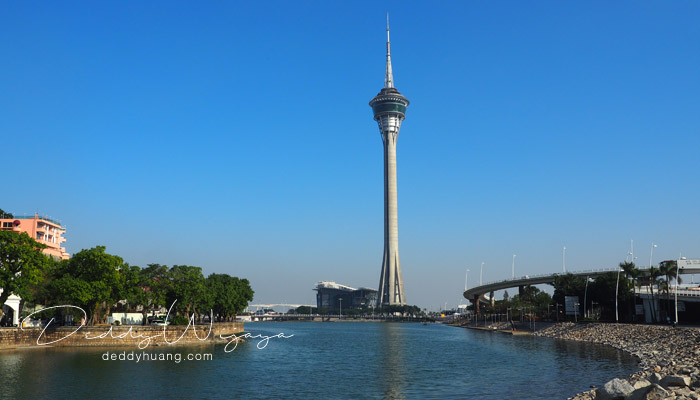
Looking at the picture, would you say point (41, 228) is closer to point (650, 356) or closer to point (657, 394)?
point (650, 356)

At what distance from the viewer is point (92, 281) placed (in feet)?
267

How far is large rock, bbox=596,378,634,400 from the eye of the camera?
1361 inches

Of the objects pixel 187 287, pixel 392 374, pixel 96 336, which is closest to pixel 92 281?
pixel 96 336

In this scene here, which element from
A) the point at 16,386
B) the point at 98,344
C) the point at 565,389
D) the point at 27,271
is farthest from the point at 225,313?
the point at 565,389

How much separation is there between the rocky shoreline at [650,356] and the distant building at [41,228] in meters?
117

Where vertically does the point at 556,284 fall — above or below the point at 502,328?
above

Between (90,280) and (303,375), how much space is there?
38904 mm

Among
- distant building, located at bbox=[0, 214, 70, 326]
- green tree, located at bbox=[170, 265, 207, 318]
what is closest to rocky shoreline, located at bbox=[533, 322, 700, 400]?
green tree, located at bbox=[170, 265, 207, 318]

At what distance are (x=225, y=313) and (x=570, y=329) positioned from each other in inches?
2959

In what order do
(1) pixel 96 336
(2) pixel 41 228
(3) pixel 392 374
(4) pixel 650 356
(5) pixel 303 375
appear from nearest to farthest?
(5) pixel 303 375 < (3) pixel 392 374 < (4) pixel 650 356 < (1) pixel 96 336 < (2) pixel 41 228

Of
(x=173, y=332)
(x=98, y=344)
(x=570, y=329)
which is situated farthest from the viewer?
(x=570, y=329)

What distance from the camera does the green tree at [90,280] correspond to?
78.4 metres

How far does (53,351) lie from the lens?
7344cm

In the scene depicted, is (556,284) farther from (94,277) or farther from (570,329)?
(94,277)
